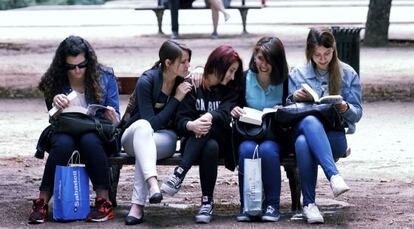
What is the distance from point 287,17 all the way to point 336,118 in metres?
23.7

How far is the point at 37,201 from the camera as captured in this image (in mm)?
7465

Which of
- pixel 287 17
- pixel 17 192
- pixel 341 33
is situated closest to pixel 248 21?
pixel 287 17

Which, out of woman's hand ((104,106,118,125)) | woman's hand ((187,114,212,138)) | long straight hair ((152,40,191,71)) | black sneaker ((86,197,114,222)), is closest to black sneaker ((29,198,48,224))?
black sneaker ((86,197,114,222))

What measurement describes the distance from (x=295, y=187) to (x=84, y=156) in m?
1.46

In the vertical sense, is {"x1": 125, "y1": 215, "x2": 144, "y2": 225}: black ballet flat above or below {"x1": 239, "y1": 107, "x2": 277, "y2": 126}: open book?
below

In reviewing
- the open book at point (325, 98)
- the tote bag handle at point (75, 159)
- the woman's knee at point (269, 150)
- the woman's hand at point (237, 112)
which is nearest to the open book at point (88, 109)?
the tote bag handle at point (75, 159)

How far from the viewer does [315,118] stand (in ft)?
24.4

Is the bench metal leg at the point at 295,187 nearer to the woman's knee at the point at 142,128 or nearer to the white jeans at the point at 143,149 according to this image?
the white jeans at the point at 143,149

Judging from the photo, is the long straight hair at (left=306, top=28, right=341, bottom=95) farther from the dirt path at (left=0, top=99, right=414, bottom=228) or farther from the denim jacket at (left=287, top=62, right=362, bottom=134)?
the dirt path at (left=0, top=99, right=414, bottom=228)

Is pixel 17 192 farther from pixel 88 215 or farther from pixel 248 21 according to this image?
pixel 248 21

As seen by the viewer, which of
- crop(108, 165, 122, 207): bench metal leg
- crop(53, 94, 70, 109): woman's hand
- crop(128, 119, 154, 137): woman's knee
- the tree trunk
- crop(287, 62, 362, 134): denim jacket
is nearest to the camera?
crop(128, 119, 154, 137): woman's knee

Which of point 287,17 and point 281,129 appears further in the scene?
point 287,17

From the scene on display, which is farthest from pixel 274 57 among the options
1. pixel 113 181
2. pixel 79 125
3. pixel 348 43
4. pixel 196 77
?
pixel 348 43

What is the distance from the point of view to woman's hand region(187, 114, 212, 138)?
24.2ft
